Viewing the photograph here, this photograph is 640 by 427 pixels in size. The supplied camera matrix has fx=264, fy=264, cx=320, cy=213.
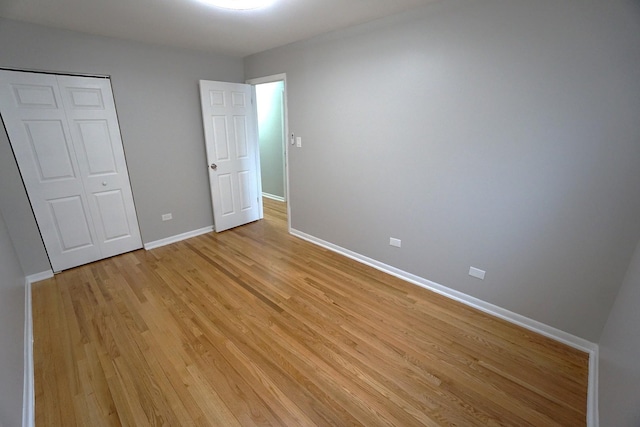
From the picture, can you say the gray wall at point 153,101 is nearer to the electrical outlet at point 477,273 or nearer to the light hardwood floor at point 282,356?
the light hardwood floor at point 282,356

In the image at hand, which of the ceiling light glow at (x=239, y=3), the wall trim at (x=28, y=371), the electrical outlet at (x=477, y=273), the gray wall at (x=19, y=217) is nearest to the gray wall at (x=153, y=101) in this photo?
the gray wall at (x=19, y=217)

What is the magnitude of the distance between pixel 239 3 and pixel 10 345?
2.67 meters

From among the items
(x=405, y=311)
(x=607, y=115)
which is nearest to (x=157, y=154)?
(x=405, y=311)

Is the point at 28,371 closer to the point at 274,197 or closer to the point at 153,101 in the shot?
the point at 153,101

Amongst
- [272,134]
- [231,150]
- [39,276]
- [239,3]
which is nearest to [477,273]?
[239,3]

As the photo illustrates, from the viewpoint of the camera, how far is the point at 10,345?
58.9 inches

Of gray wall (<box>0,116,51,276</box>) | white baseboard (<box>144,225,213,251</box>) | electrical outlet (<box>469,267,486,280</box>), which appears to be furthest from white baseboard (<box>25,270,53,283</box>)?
electrical outlet (<box>469,267,486,280</box>)

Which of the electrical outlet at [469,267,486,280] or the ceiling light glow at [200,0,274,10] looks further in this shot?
the electrical outlet at [469,267,486,280]

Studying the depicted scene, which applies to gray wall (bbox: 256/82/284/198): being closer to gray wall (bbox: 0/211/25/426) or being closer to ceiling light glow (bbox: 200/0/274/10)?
ceiling light glow (bbox: 200/0/274/10)

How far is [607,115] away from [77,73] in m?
4.48

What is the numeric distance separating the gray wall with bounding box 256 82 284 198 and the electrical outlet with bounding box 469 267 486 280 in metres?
4.12

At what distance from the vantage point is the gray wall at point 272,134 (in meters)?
5.34

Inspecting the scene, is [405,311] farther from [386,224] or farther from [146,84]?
[146,84]

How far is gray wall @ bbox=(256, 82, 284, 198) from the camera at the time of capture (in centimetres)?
534
